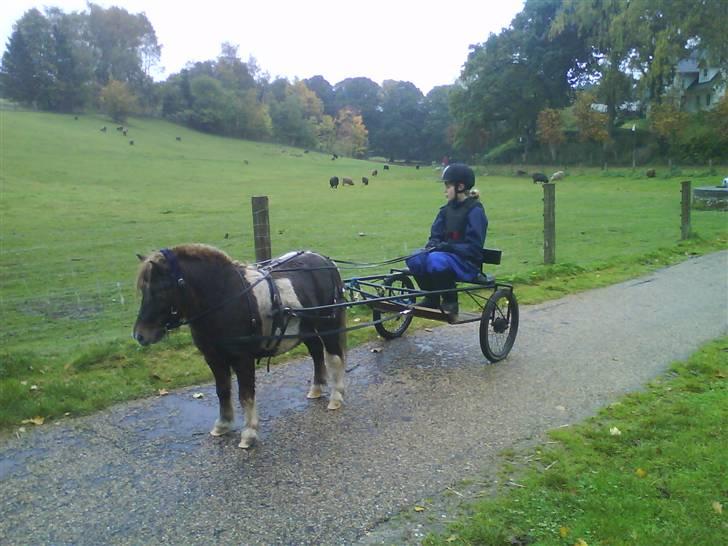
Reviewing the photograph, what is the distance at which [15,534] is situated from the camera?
12.0ft

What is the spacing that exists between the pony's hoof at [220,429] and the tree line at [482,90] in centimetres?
5086

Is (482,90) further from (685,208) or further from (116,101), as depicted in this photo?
(685,208)

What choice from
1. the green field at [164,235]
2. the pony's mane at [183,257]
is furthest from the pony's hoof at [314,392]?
the pony's mane at [183,257]

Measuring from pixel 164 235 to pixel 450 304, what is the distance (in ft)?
46.5

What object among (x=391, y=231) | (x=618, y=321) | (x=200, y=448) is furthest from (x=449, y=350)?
(x=391, y=231)

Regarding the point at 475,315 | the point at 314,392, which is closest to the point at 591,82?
the point at 475,315

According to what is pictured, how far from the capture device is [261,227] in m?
7.71

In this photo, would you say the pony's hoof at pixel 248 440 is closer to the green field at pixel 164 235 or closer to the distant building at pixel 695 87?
the green field at pixel 164 235

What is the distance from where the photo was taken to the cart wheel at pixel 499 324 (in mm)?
6710

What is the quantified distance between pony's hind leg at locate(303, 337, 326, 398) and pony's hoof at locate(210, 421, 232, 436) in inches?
40.1

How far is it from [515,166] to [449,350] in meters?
59.7

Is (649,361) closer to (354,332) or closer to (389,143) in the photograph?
(354,332)

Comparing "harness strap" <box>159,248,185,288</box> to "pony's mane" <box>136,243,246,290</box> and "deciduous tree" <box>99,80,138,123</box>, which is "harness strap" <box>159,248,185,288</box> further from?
"deciduous tree" <box>99,80,138,123</box>

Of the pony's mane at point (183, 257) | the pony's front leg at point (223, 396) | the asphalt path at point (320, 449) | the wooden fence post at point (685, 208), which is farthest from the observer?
the wooden fence post at point (685, 208)
